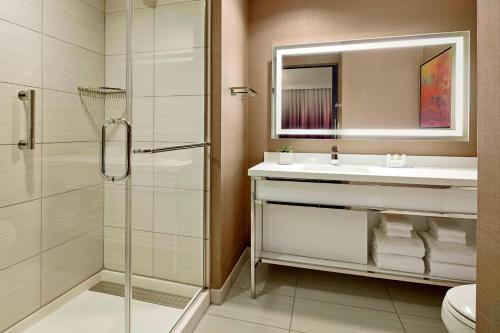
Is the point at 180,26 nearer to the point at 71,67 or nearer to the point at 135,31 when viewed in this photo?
the point at 135,31

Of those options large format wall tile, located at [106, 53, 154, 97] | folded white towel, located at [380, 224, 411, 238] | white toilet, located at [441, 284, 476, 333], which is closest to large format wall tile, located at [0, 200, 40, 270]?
large format wall tile, located at [106, 53, 154, 97]

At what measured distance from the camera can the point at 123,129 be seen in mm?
1300

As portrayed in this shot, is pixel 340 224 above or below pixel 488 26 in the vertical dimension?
below

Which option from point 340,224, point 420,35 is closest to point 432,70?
point 420,35

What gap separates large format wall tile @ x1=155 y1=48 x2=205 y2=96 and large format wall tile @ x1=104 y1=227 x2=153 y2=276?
0.71m

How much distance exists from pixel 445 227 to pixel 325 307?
3.08 ft

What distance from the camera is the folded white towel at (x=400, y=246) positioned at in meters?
1.85

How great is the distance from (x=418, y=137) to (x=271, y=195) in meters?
1.23

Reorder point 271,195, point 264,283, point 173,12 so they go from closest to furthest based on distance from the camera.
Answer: point 173,12, point 271,195, point 264,283

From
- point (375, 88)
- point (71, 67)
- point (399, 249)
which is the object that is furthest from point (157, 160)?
Result: point (375, 88)

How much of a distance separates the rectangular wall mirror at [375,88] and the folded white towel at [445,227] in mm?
607

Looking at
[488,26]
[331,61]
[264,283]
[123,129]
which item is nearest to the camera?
[488,26]

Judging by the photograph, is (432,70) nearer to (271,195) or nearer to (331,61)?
(331,61)

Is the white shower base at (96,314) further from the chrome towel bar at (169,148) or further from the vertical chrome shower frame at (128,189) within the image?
the chrome towel bar at (169,148)
